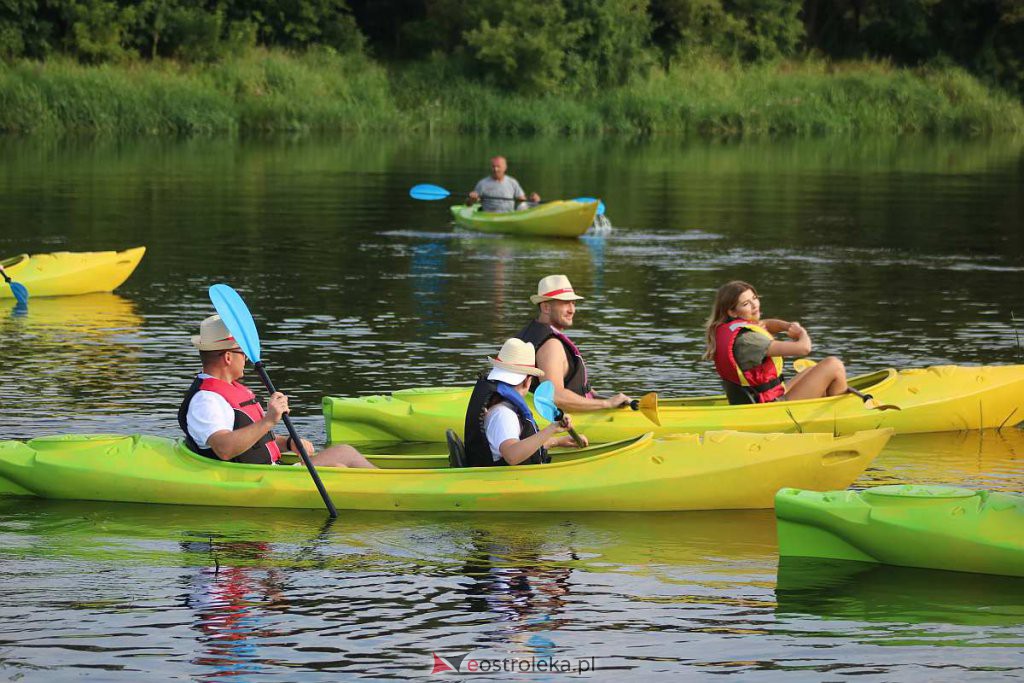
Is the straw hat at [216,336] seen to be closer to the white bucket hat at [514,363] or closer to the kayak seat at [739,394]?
the white bucket hat at [514,363]

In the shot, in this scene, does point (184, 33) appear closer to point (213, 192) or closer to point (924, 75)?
point (213, 192)

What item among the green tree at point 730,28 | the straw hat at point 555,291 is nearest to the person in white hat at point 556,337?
the straw hat at point 555,291

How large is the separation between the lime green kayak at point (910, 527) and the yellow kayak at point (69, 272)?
1014 centimetres

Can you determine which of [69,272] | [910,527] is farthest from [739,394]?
[69,272]

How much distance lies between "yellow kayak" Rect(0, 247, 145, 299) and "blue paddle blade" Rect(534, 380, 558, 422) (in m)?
8.94

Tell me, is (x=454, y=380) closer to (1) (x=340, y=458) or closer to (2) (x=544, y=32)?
(1) (x=340, y=458)

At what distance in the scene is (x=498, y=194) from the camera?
2308 cm

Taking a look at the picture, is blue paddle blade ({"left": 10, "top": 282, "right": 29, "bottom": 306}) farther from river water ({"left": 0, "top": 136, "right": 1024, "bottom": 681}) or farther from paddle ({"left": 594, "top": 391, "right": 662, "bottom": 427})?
paddle ({"left": 594, "top": 391, "right": 662, "bottom": 427})

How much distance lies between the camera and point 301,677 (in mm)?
6551

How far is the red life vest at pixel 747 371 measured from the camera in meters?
10.1

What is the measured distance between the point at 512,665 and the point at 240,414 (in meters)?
2.57

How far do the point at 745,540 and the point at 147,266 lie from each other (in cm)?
1187

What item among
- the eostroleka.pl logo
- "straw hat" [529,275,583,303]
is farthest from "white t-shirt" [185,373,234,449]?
the eostroleka.pl logo

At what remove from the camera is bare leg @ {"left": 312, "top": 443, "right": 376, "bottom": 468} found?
907 centimetres
